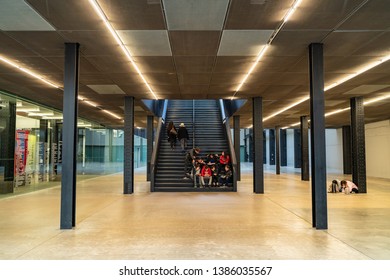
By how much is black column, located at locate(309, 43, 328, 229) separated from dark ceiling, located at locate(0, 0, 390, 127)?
1.31 ft

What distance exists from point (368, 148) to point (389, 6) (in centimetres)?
1843

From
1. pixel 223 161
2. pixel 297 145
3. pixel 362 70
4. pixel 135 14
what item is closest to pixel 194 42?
pixel 135 14

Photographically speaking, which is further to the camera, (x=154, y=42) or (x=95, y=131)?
(x=95, y=131)

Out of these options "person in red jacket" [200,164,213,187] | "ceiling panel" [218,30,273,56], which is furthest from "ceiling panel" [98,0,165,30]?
"person in red jacket" [200,164,213,187]

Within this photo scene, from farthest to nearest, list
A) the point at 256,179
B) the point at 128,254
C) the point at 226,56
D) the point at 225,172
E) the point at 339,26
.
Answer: the point at 225,172
the point at 256,179
the point at 226,56
the point at 339,26
the point at 128,254

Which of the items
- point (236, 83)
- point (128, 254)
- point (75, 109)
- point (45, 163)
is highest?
point (236, 83)

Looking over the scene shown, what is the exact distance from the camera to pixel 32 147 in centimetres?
1271

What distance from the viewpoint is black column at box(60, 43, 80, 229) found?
609cm

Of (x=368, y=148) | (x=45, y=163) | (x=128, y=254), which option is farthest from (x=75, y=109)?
(x=368, y=148)

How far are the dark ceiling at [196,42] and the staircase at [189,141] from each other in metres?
4.02

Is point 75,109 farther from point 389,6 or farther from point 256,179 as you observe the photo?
point 256,179

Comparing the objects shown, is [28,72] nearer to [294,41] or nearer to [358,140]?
[294,41]

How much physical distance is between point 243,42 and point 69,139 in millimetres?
4091

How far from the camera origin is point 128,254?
4.42 m
